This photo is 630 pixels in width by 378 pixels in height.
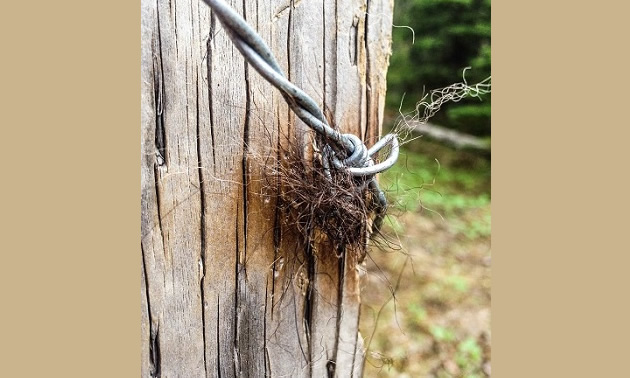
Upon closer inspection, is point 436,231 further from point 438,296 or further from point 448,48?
point 448,48

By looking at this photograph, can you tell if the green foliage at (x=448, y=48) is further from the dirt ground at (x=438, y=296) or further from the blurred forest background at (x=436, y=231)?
the dirt ground at (x=438, y=296)

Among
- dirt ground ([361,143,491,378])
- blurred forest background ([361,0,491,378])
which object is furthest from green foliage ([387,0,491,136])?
dirt ground ([361,143,491,378])

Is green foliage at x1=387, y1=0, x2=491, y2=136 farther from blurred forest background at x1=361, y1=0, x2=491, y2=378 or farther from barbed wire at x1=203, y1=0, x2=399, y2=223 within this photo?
barbed wire at x1=203, y1=0, x2=399, y2=223

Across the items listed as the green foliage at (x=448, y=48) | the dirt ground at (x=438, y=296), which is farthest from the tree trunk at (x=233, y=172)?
the green foliage at (x=448, y=48)

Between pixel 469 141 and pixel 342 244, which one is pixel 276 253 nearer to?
pixel 342 244

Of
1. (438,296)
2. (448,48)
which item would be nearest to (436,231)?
(438,296)

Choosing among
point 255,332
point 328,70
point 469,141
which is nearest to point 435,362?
point 255,332
